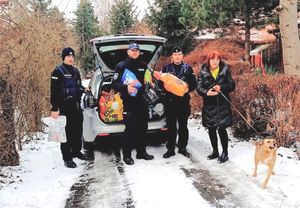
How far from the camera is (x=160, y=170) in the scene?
6211 mm

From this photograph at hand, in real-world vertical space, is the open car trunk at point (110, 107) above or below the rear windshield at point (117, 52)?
below

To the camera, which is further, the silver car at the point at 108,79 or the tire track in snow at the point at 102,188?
the silver car at the point at 108,79

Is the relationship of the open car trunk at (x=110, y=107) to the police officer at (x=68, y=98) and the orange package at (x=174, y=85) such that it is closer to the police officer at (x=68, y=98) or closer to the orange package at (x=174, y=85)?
the police officer at (x=68, y=98)

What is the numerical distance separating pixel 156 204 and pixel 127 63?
8.72 feet

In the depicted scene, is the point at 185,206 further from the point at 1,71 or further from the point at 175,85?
the point at 1,71

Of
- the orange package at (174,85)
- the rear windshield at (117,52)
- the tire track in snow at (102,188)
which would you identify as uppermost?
the rear windshield at (117,52)

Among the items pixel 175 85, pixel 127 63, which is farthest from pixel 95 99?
pixel 175 85

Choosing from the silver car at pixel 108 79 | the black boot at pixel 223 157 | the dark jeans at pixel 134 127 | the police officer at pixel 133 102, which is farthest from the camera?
the silver car at pixel 108 79

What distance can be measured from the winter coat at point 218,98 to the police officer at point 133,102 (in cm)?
101

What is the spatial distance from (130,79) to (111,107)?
940mm

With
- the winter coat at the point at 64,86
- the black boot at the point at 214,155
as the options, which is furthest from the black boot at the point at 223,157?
the winter coat at the point at 64,86

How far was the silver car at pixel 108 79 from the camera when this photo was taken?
285 inches

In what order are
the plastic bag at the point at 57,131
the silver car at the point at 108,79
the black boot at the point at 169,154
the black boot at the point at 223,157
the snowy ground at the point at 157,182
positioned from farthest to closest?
the silver car at the point at 108,79
the black boot at the point at 169,154
the black boot at the point at 223,157
the plastic bag at the point at 57,131
the snowy ground at the point at 157,182

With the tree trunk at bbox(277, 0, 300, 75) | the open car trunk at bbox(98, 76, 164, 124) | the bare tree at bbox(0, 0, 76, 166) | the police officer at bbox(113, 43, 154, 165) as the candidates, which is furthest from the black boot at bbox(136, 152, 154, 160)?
the tree trunk at bbox(277, 0, 300, 75)
